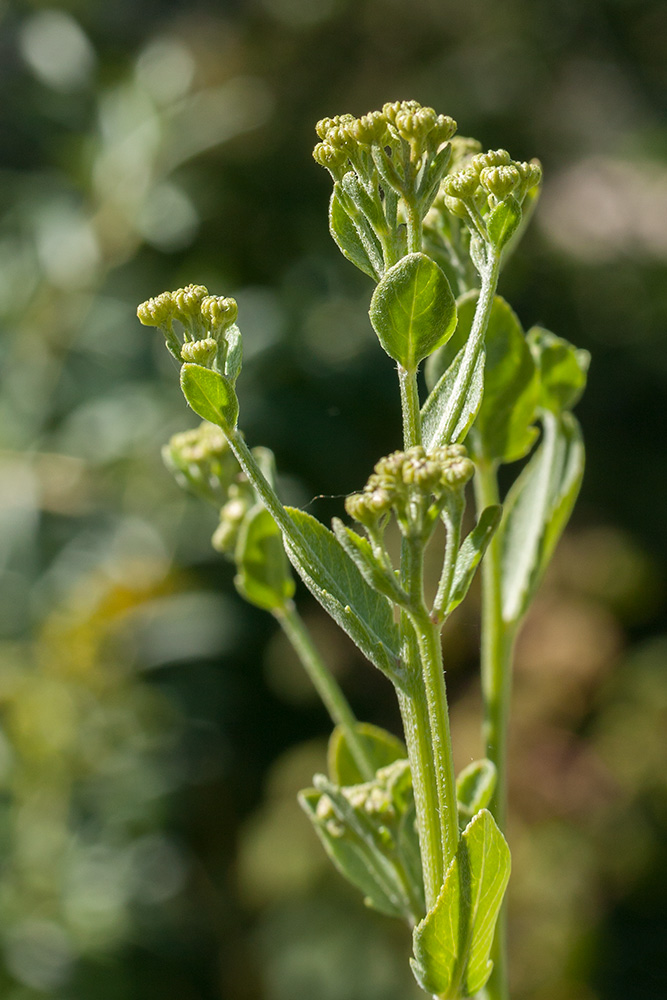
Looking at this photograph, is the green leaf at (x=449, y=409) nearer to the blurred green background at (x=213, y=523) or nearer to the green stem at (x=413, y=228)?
the green stem at (x=413, y=228)

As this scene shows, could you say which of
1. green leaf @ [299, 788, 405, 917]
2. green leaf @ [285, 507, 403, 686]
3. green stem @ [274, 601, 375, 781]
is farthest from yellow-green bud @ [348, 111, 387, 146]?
green leaf @ [299, 788, 405, 917]

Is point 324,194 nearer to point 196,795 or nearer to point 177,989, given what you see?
point 196,795

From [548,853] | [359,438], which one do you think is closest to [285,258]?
[359,438]

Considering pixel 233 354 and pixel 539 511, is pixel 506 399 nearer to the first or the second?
pixel 539 511

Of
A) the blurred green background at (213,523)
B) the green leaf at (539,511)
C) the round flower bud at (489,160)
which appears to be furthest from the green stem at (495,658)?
the blurred green background at (213,523)

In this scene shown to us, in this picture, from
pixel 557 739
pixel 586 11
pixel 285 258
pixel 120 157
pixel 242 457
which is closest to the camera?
pixel 242 457

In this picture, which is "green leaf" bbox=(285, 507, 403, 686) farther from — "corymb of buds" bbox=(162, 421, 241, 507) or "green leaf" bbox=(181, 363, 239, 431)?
"corymb of buds" bbox=(162, 421, 241, 507)

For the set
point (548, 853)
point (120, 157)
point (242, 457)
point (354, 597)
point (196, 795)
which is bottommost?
point (548, 853)
